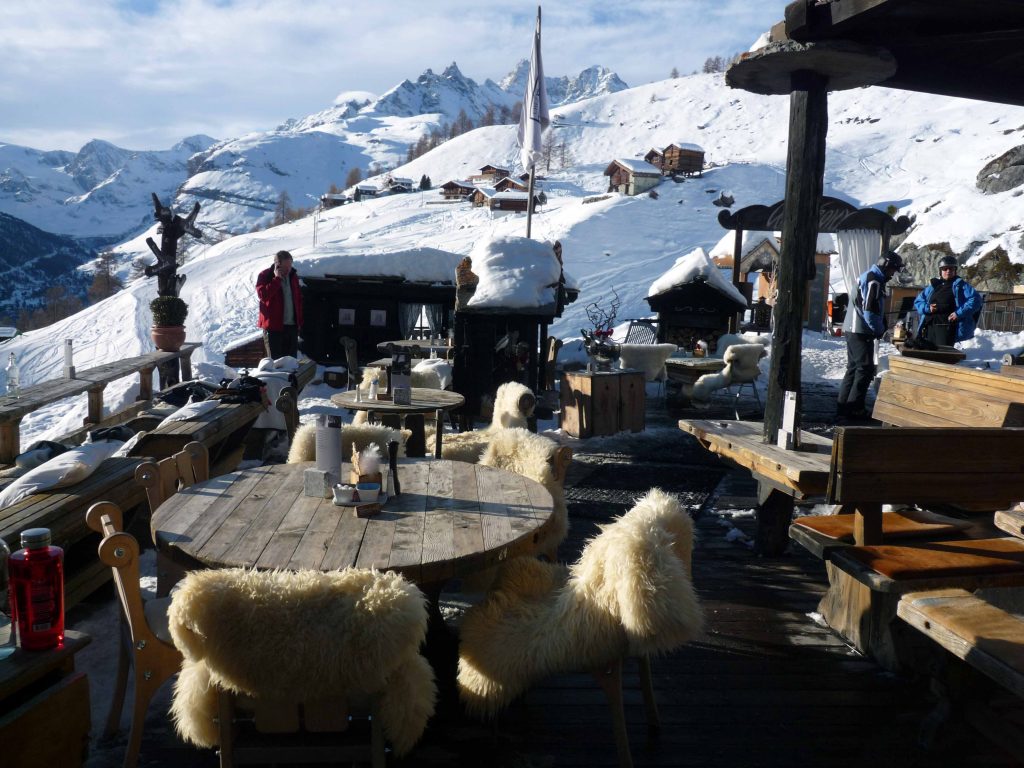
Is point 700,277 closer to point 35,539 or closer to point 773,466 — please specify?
point 773,466

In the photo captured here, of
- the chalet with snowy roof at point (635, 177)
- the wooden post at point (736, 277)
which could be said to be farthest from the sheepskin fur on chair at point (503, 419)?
the chalet with snowy roof at point (635, 177)

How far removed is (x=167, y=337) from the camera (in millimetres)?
9984

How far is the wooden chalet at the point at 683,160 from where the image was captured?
164 ft

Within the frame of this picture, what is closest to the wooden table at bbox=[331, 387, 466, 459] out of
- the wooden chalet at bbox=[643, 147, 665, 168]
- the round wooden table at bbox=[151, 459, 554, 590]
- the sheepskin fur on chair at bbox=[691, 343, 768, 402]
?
the round wooden table at bbox=[151, 459, 554, 590]

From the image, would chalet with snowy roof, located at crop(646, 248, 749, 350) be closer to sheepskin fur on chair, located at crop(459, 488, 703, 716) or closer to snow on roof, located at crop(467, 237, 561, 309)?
snow on roof, located at crop(467, 237, 561, 309)

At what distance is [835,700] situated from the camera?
2883 mm

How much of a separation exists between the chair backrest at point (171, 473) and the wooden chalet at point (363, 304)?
1024 centimetres

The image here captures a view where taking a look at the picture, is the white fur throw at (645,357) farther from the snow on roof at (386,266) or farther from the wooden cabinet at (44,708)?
the wooden cabinet at (44,708)

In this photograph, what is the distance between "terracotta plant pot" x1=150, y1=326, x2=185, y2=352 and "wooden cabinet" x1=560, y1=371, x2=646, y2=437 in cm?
534

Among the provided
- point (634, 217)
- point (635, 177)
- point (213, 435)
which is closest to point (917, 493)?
point (213, 435)

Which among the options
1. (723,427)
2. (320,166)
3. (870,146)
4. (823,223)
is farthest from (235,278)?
(320,166)

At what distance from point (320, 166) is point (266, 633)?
679ft

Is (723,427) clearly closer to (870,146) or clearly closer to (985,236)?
(985,236)

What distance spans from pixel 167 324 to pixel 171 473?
7.69 m
